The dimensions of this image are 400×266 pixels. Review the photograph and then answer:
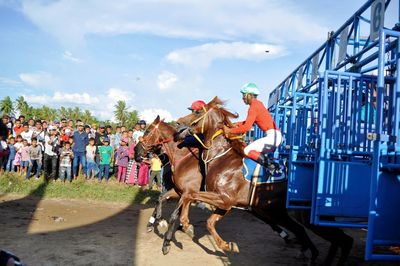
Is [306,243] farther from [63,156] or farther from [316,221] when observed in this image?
[63,156]

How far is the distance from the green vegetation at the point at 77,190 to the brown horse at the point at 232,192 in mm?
5202

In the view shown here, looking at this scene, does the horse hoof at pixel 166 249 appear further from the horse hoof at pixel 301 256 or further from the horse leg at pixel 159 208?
the horse hoof at pixel 301 256

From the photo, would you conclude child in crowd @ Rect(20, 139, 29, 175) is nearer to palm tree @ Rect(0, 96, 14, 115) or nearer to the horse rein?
the horse rein

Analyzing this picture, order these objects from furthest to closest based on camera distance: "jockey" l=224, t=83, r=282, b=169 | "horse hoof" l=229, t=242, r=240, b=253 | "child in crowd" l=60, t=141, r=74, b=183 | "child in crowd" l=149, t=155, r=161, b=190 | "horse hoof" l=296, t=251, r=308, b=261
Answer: "child in crowd" l=60, t=141, r=74, b=183 < "child in crowd" l=149, t=155, r=161, b=190 < "horse hoof" l=229, t=242, r=240, b=253 < "horse hoof" l=296, t=251, r=308, b=261 < "jockey" l=224, t=83, r=282, b=169

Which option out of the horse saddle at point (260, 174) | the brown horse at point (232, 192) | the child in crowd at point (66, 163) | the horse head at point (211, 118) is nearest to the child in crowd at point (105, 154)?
the child in crowd at point (66, 163)

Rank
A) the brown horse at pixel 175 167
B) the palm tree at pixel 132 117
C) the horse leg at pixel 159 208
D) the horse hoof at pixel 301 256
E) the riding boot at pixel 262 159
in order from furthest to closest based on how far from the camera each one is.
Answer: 1. the palm tree at pixel 132 117
2. the horse leg at pixel 159 208
3. the brown horse at pixel 175 167
4. the horse hoof at pixel 301 256
5. the riding boot at pixel 262 159

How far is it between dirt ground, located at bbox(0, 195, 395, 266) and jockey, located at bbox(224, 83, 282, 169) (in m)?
1.75

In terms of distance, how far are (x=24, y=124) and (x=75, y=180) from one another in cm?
324

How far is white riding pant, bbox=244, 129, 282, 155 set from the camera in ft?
20.7

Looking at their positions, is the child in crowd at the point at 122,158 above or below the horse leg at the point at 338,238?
above

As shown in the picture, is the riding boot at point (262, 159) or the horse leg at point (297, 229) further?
the horse leg at point (297, 229)

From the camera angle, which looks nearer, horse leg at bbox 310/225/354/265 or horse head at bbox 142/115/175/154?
horse leg at bbox 310/225/354/265

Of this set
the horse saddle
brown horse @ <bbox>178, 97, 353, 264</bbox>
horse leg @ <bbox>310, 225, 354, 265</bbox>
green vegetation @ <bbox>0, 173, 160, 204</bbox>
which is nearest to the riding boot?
the horse saddle

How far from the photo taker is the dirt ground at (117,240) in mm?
6016
